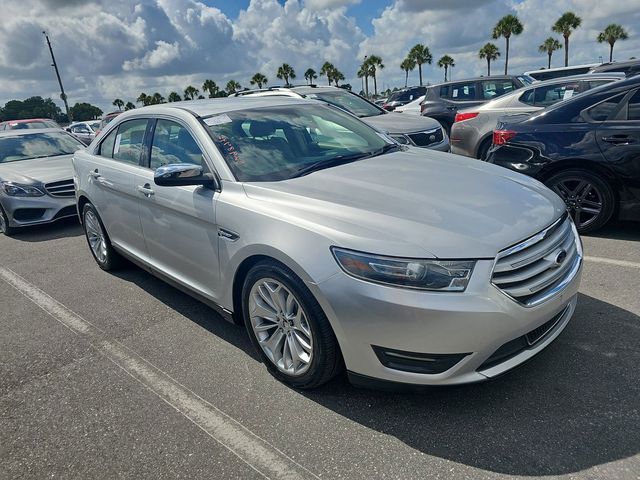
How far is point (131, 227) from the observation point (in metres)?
4.11

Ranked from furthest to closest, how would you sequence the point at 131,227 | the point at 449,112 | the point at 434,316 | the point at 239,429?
the point at 449,112 < the point at 131,227 < the point at 239,429 < the point at 434,316

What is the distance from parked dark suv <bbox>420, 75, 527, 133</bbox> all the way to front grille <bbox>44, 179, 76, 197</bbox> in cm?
834

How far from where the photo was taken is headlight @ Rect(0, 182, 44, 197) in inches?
274

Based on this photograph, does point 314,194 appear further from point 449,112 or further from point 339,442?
point 449,112

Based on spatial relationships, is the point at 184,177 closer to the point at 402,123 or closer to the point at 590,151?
the point at 590,151

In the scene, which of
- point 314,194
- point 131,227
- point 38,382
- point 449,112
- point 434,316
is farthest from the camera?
point 449,112

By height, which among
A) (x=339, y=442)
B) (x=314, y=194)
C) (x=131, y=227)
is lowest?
(x=339, y=442)

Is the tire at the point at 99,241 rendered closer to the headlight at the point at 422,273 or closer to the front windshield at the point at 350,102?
the headlight at the point at 422,273

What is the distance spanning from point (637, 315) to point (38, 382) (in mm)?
4005

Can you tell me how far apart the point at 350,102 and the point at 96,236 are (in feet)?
Result: 17.9

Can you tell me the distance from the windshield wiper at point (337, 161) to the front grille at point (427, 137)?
3738 millimetres

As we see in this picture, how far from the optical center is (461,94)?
11773mm

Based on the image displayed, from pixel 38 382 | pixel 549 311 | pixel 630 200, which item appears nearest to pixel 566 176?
pixel 630 200

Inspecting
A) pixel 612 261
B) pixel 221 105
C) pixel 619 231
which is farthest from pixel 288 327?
pixel 619 231
